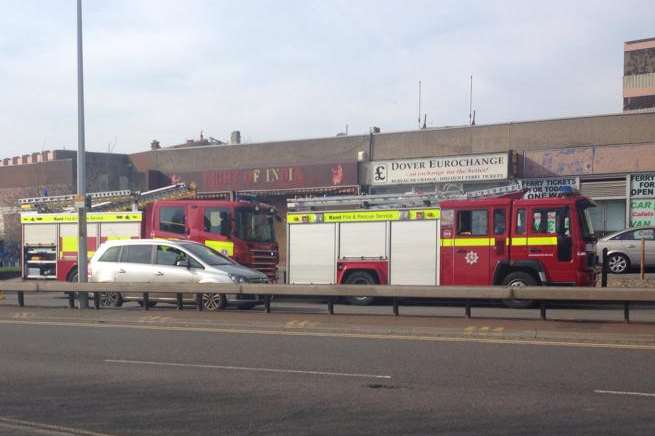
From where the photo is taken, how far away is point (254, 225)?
2277 centimetres

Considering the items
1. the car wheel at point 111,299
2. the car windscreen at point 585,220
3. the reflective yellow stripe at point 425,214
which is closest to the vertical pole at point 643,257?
the car windscreen at point 585,220

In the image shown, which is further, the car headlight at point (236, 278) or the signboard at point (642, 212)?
the signboard at point (642, 212)

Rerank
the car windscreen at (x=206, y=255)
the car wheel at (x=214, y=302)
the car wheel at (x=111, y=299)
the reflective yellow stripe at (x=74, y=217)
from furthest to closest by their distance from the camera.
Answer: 1. the reflective yellow stripe at (x=74, y=217)
2. the car wheel at (x=111, y=299)
3. the car windscreen at (x=206, y=255)
4. the car wheel at (x=214, y=302)

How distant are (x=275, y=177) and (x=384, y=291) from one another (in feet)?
82.4

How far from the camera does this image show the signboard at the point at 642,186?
31.6m

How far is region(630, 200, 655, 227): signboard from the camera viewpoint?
31781mm

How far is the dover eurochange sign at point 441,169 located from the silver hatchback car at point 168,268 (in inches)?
729

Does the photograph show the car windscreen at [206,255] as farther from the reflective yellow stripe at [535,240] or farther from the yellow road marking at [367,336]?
the reflective yellow stripe at [535,240]

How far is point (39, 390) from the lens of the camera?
29.8 feet

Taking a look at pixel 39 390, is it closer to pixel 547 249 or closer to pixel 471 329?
pixel 471 329

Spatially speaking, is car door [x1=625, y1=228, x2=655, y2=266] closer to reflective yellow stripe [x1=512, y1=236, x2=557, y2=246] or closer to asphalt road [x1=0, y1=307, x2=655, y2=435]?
reflective yellow stripe [x1=512, y1=236, x2=557, y2=246]

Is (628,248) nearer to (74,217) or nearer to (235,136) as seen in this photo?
(74,217)

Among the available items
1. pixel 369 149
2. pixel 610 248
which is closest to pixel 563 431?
pixel 610 248

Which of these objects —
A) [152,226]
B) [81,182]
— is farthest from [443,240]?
[152,226]
